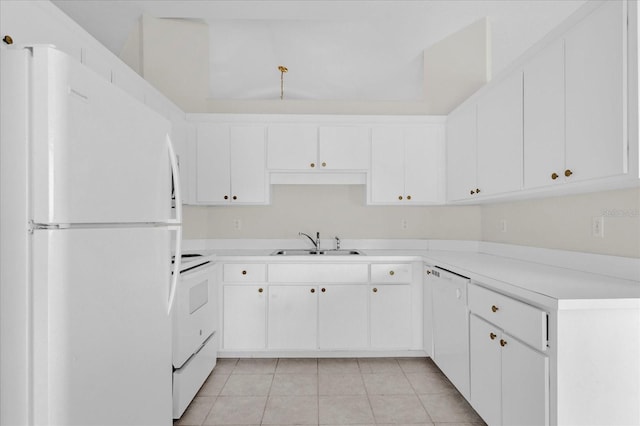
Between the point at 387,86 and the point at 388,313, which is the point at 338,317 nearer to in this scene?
the point at 388,313

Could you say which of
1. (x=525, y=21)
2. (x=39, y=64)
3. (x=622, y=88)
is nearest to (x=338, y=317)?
(x=622, y=88)

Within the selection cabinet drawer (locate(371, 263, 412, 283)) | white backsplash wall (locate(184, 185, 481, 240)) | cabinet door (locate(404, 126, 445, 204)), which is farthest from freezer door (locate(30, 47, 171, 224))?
cabinet door (locate(404, 126, 445, 204))

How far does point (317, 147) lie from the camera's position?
3.13m

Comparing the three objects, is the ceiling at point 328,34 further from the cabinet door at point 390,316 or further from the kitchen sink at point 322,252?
the cabinet door at point 390,316

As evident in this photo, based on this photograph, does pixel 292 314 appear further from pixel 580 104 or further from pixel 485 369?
pixel 580 104

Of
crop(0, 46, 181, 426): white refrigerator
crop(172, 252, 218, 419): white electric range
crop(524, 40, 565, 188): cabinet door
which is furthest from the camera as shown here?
crop(172, 252, 218, 419): white electric range

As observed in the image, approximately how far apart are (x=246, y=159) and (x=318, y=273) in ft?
4.06

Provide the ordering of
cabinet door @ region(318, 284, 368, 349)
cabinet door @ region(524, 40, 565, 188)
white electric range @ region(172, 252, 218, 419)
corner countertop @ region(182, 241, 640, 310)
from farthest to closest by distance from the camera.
Result: cabinet door @ region(318, 284, 368, 349)
white electric range @ region(172, 252, 218, 419)
cabinet door @ region(524, 40, 565, 188)
corner countertop @ region(182, 241, 640, 310)

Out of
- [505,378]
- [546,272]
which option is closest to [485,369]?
[505,378]

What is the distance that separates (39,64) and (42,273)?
0.55 meters

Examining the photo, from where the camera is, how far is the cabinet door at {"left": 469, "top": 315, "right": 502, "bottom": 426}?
1697 mm

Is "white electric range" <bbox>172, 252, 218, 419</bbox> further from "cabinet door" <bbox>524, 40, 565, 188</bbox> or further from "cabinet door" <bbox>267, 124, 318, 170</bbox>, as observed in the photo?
"cabinet door" <bbox>524, 40, 565, 188</bbox>

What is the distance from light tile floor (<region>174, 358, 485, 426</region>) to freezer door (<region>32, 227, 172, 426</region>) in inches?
36.7

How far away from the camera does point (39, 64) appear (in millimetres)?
881
